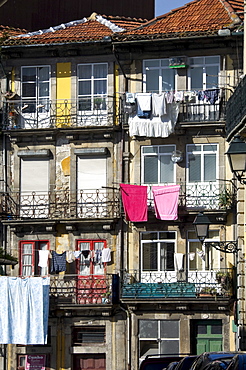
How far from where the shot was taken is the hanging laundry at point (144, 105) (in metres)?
36.4

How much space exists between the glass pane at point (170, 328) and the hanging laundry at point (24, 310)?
415 cm

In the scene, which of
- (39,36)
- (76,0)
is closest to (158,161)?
(39,36)

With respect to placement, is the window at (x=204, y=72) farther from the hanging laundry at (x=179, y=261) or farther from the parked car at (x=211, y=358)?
the parked car at (x=211, y=358)

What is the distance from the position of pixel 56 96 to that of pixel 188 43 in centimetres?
532

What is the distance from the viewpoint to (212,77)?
3697cm

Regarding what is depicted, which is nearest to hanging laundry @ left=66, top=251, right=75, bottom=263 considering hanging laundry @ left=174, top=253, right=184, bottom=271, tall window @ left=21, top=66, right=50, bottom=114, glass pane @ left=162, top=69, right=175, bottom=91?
hanging laundry @ left=174, top=253, right=184, bottom=271

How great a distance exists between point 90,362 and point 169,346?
3.05 metres

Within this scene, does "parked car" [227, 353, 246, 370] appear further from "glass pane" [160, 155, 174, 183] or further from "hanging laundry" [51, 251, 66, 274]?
"hanging laundry" [51, 251, 66, 274]

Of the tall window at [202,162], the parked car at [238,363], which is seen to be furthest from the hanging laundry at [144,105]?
the parked car at [238,363]

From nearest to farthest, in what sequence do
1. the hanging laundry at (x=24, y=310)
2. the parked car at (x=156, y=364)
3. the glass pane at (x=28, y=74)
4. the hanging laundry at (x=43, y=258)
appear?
the parked car at (x=156, y=364)
the hanging laundry at (x=24, y=310)
the hanging laundry at (x=43, y=258)
the glass pane at (x=28, y=74)

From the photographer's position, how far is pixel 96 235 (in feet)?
123

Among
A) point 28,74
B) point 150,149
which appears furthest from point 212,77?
point 28,74

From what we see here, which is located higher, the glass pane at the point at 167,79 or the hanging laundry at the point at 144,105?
the glass pane at the point at 167,79

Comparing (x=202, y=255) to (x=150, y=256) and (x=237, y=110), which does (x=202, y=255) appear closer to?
(x=150, y=256)
